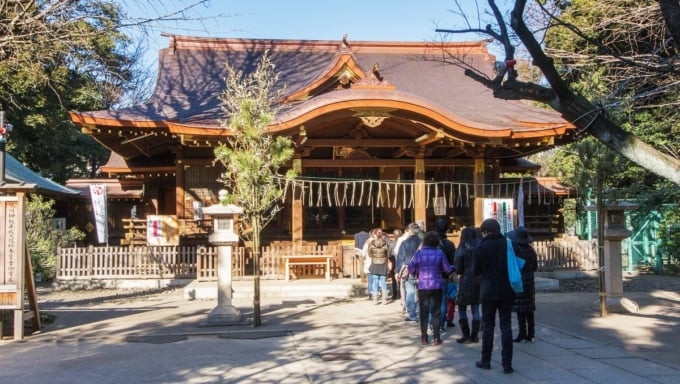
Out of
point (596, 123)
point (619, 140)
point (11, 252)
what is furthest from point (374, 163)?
point (619, 140)

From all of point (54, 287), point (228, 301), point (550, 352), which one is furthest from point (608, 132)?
point (54, 287)

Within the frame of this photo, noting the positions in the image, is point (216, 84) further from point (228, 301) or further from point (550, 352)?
point (550, 352)

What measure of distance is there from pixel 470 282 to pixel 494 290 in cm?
146

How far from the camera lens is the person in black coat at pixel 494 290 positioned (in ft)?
22.1

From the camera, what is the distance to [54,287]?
16.4 m

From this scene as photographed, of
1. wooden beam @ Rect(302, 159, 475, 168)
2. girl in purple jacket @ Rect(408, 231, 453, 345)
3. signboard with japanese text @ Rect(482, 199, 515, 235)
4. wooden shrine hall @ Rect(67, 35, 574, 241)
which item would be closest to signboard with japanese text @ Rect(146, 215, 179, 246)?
wooden shrine hall @ Rect(67, 35, 574, 241)

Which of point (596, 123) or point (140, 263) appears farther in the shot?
point (140, 263)

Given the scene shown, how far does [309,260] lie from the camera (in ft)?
51.9

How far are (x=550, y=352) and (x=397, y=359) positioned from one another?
2.09 m

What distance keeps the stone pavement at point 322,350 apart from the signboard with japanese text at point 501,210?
4.40m

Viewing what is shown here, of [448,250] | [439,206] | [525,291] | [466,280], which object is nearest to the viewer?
[466,280]

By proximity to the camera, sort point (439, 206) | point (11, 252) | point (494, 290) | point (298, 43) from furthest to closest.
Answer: point (298, 43) → point (439, 206) → point (11, 252) → point (494, 290)

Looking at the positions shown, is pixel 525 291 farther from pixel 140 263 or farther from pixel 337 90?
pixel 140 263

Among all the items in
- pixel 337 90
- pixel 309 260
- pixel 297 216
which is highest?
pixel 337 90
